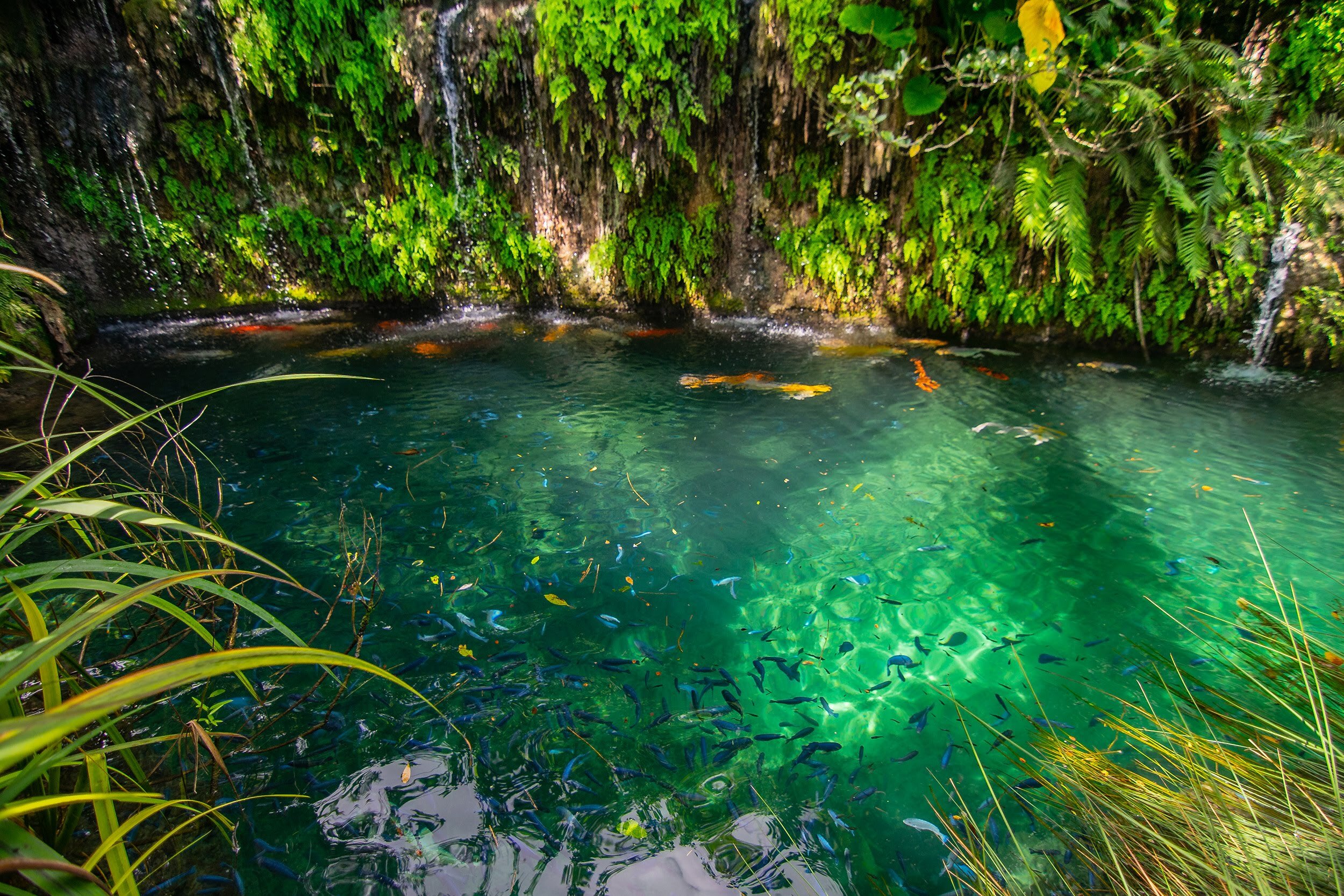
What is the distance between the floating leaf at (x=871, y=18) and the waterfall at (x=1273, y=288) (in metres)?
4.48

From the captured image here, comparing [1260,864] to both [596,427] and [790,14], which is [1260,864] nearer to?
[596,427]

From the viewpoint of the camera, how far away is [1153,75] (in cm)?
598

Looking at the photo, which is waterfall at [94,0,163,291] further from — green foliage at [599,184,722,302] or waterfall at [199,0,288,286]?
green foliage at [599,184,722,302]

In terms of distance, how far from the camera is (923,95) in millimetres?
6375

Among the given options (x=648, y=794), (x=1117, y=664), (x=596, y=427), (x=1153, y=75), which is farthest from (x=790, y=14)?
(x=648, y=794)

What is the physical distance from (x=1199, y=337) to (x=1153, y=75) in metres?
2.84

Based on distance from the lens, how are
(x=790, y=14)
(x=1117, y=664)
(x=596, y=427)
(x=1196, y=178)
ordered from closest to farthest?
1. (x=1117, y=664)
2. (x=596, y=427)
3. (x=1196, y=178)
4. (x=790, y=14)

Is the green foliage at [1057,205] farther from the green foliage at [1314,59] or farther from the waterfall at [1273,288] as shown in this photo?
the green foliage at [1314,59]

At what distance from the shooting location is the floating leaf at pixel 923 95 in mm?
6336

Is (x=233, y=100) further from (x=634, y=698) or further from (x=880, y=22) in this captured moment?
(x=634, y=698)

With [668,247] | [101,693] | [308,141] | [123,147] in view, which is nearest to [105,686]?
[101,693]

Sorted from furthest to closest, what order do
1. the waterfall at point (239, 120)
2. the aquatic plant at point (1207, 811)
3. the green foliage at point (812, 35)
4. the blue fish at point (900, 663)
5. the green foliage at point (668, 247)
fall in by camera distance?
the green foliage at point (668, 247), the waterfall at point (239, 120), the green foliage at point (812, 35), the blue fish at point (900, 663), the aquatic plant at point (1207, 811)

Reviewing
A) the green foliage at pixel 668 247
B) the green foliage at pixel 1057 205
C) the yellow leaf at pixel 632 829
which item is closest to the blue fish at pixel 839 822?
the yellow leaf at pixel 632 829

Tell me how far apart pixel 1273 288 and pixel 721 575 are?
692 cm
